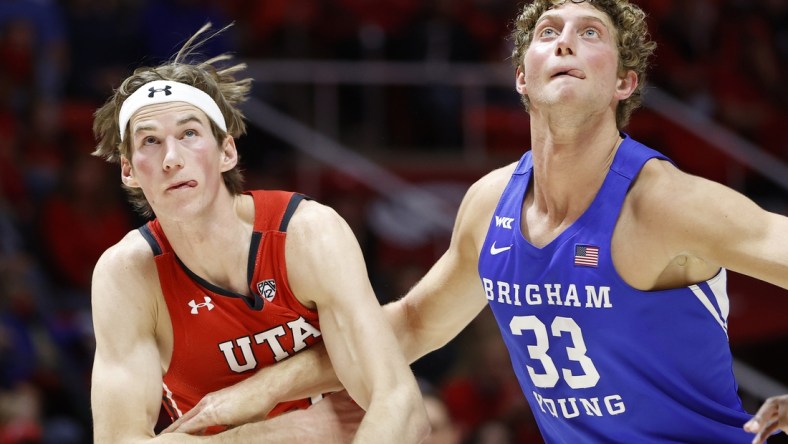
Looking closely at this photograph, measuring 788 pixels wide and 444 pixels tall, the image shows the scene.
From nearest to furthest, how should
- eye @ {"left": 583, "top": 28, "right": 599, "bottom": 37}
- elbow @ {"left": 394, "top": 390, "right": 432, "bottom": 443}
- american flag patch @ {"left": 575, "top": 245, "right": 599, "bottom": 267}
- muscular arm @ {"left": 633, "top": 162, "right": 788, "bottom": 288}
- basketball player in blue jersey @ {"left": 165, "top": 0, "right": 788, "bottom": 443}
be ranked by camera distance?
muscular arm @ {"left": 633, "top": 162, "right": 788, "bottom": 288}
basketball player in blue jersey @ {"left": 165, "top": 0, "right": 788, "bottom": 443}
american flag patch @ {"left": 575, "top": 245, "right": 599, "bottom": 267}
elbow @ {"left": 394, "top": 390, "right": 432, "bottom": 443}
eye @ {"left": 583, "top": 28, "right": 599, "bottom": 37}

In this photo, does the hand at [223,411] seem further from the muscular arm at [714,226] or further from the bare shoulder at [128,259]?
the muscular arm at [714,226]

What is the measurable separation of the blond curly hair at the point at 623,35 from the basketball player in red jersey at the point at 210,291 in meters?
1.11

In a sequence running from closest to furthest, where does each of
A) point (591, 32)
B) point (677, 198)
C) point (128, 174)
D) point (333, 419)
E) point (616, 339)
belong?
1. point (677, 198)
2. point (616, 339)
3. point (591, 32)
4. point (128, 174)
5. point (333, 419)

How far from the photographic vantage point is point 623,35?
4473mm

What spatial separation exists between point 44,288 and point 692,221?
6.51 metres

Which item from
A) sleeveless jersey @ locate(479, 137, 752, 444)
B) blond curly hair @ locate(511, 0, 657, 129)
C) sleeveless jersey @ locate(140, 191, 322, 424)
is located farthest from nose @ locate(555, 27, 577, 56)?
sleeveless jersey @ locate(140, 191, 322, 424)

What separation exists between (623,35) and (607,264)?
0.95 m

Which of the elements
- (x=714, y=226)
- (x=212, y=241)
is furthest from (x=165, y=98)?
(x=714, y=226)

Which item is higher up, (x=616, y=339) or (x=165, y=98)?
(x=165, y=98)

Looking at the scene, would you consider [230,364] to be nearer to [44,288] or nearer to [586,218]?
[586,218]

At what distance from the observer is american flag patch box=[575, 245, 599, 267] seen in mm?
4133

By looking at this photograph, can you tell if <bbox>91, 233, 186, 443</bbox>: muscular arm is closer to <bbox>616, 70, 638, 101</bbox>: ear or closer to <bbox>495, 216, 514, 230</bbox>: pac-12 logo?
<bbox>495, 216, 514, 230</bbox>: pac-12 logo

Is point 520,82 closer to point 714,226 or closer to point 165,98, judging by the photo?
point 714,226

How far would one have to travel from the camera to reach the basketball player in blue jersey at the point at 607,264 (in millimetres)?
4027
